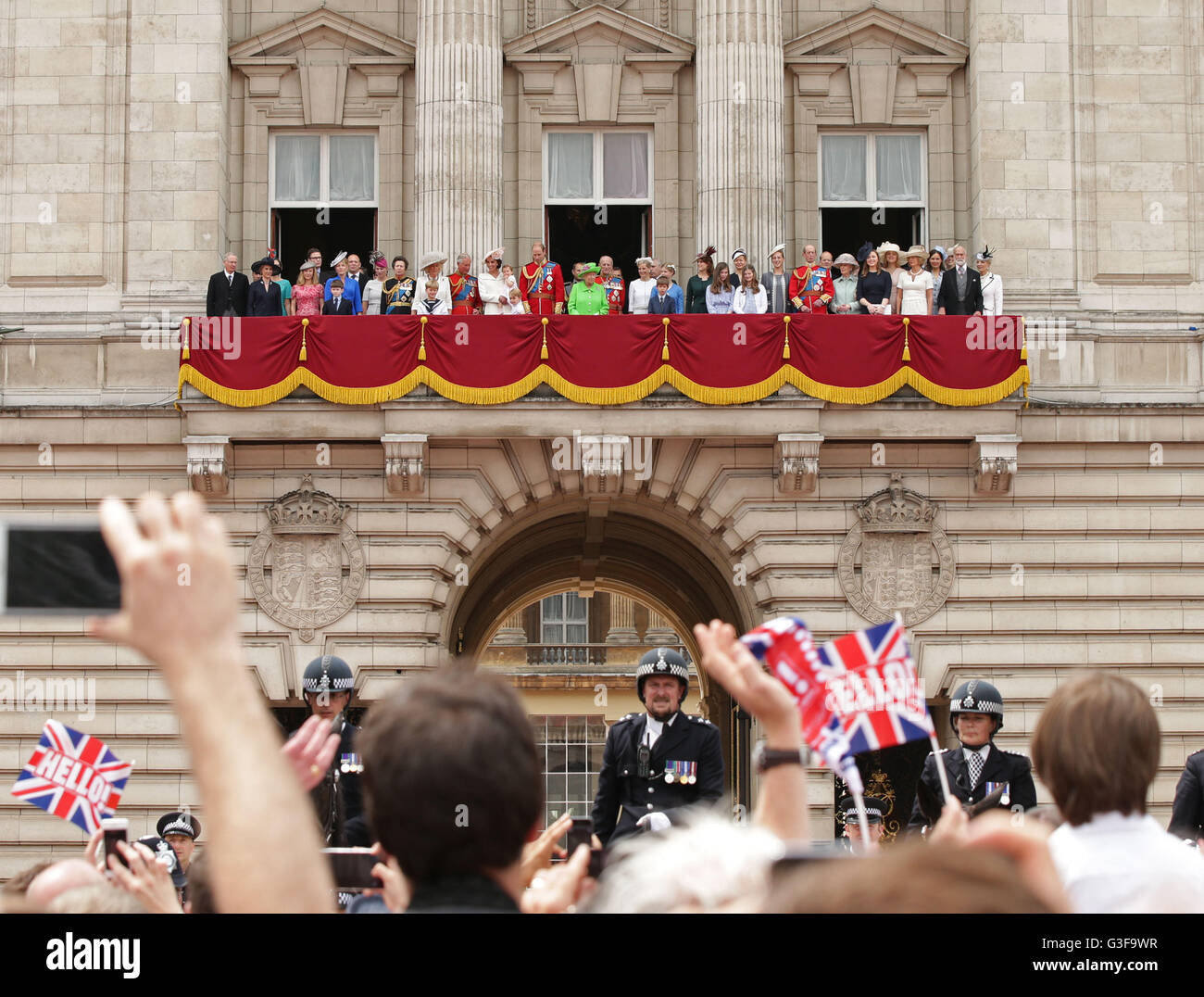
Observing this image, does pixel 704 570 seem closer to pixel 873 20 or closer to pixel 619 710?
pixel 873 20

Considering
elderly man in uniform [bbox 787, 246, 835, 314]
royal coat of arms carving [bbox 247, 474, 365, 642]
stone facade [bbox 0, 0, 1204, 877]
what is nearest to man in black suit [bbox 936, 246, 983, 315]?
stone facade [bbox 0, 0, 1204, 877]

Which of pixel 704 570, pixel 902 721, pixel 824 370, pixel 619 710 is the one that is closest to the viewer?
pixel 902 721

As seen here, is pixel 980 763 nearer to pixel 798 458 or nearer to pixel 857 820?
pixel 857 820

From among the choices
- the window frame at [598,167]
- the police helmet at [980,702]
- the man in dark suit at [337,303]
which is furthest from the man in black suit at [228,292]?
the police helmet at [980,702]

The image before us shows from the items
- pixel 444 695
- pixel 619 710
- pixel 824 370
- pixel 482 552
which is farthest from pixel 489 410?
pixel 619 710

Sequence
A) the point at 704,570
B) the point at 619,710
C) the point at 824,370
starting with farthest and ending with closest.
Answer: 1. the point at 619,710
2. the point at 704,570
3. the point at 824,370

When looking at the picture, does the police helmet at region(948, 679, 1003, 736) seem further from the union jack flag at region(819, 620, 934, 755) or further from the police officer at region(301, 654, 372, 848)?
the union jack flag at region(819, 620, 934, 755)

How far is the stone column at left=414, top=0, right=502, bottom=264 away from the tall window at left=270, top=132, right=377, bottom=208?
132 cm

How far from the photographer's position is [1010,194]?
25.2 metres

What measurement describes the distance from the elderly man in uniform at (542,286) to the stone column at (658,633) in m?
31.9

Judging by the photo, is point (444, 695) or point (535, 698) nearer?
point (444, 695)

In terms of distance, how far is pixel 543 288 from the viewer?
24375mm

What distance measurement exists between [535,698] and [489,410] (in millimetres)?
33681

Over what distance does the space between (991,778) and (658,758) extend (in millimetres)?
2401
